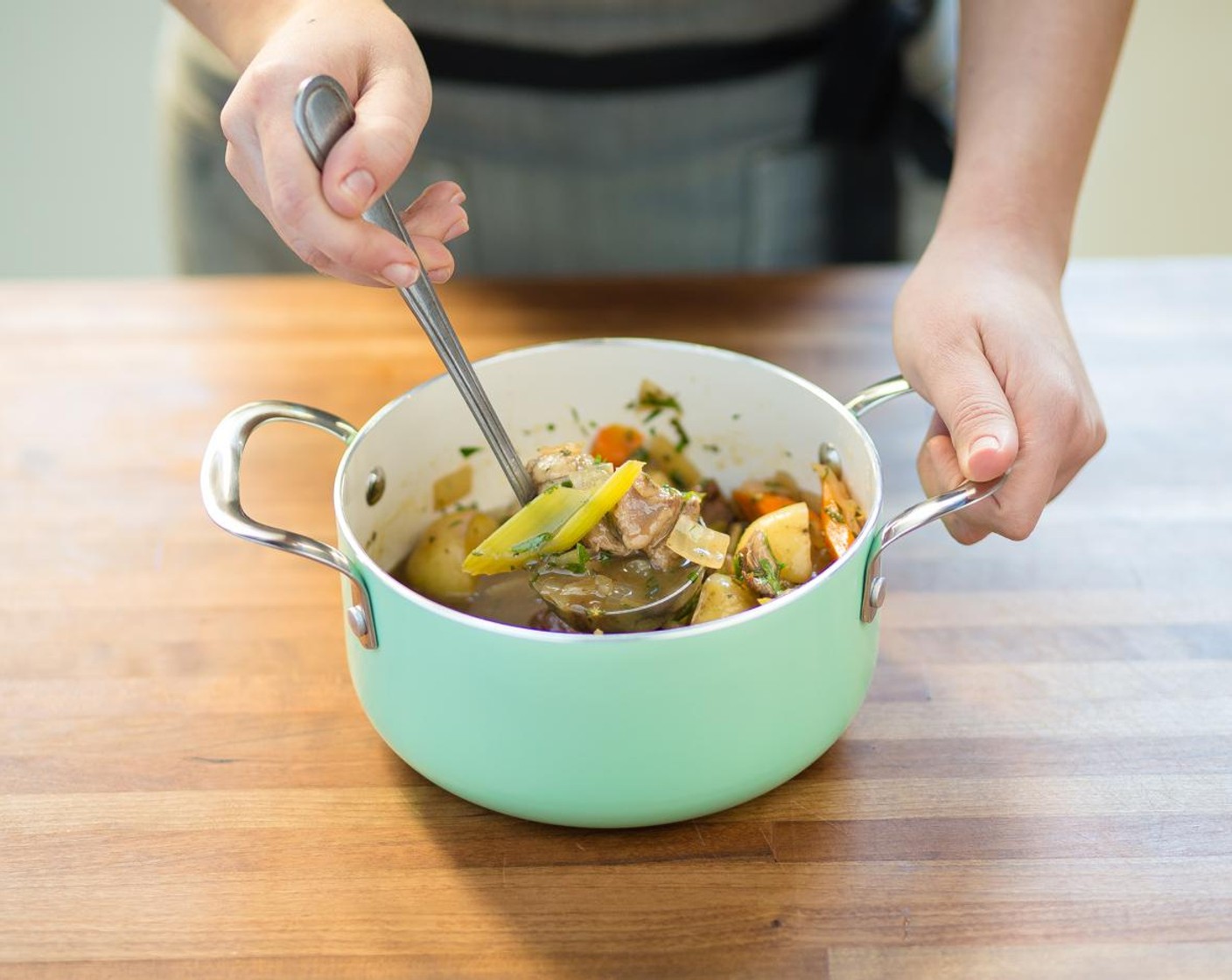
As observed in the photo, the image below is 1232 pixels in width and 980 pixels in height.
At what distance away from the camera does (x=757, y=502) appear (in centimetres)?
112

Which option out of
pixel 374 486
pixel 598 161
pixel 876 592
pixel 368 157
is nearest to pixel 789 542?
pixel 876 592

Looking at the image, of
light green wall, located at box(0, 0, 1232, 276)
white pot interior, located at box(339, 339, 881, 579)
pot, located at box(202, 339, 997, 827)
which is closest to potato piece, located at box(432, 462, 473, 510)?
white pot interior, located at box(339, 339, 881, 579)

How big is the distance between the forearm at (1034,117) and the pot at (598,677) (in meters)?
0.28

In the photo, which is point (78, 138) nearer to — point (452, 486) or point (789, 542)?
point (452, 486)

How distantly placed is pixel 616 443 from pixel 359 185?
1.39 feet

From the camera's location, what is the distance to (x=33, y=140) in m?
3.24

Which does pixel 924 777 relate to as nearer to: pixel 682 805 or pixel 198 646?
pixel 682 805

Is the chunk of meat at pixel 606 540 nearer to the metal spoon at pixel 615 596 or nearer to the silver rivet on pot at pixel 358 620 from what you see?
the metal spoon at pixel 615 596

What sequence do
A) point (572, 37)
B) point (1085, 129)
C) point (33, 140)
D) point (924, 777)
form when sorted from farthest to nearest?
point (33, 140)
point (572, 37)
point (1085, 129)
point (924, 777)

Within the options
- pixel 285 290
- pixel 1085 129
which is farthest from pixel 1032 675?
pixel 285 290

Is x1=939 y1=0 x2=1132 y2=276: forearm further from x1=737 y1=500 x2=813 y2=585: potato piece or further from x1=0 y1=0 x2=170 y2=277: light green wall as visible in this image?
x1=0 y1=0 x2=170 y2=277: light green wall

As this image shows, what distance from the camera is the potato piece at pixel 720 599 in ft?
3.12

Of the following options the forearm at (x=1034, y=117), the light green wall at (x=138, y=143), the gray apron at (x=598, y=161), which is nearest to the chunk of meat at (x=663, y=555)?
the forearm at (x=1034, y=117)

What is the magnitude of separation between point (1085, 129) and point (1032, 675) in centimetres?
56
